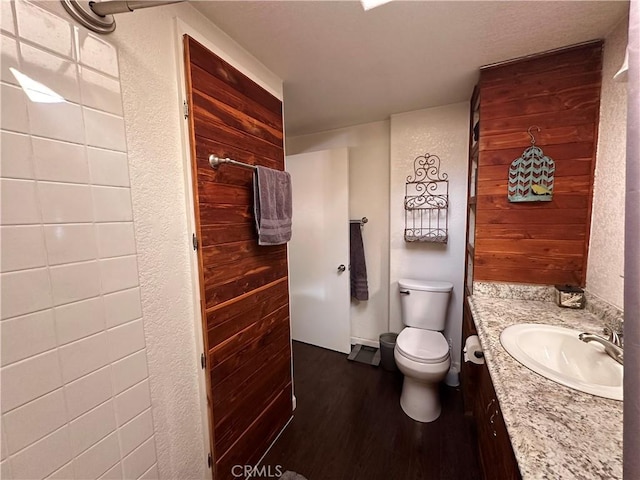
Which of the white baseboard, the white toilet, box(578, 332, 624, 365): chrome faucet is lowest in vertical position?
the white baseboard

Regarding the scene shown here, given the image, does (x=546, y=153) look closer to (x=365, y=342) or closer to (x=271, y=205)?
(x=271, y=205)

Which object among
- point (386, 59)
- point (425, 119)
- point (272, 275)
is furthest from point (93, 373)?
point (425, 119)

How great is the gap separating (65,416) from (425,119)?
257cm

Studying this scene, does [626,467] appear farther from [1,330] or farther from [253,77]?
[253,77]

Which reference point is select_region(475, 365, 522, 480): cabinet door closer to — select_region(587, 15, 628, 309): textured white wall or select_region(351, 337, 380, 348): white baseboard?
select_region(587, 15, 628, 309): textured white wall

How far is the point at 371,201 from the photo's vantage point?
2486 millimetres

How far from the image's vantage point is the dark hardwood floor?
1.42 meters

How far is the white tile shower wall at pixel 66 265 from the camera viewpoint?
637 millimetres

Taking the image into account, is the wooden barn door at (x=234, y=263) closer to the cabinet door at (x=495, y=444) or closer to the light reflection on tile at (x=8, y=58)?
the light reflection on tile at (x=8, y=58)

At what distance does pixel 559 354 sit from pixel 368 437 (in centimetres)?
116

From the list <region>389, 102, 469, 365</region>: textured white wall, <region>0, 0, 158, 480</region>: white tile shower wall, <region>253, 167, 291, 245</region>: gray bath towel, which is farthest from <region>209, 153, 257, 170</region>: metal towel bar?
<region>389, 102, 469, 365</region>: textured white wall

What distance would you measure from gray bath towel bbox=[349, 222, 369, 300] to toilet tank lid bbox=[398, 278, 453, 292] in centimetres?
40

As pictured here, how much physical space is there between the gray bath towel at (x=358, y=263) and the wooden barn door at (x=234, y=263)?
1.04 metres

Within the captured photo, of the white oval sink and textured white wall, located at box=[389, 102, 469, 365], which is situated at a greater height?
textured white wall, located at box=[389, 102, 469, 365]
